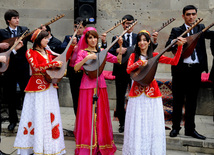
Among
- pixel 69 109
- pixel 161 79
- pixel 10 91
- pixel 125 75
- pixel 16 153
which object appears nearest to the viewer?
pixel 16 153

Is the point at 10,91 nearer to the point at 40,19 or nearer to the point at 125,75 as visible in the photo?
the point at 125,75

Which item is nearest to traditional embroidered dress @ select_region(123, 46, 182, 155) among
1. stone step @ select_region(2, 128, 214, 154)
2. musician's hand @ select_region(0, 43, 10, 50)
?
stone step @ select_region(2, 128, 214, 154)

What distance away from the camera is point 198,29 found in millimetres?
4164

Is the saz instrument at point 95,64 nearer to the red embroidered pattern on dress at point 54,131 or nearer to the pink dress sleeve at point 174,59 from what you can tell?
the pink dress sleeve at point 174,59

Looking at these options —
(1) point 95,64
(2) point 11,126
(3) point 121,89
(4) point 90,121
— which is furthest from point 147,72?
(2) point 11,126

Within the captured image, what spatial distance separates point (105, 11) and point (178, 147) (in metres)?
3.94

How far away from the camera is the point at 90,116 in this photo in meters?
3.76

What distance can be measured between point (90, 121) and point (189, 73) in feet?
5.69

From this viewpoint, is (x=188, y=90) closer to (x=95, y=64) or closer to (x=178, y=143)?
(x=178, y=143)

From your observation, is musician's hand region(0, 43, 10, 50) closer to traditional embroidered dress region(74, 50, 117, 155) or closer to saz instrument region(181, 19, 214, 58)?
traditional embroidered dress region(74, 50, 117, 155)

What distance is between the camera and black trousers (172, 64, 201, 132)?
4.19m

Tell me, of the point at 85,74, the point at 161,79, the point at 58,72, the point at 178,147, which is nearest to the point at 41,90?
the point at 58,72

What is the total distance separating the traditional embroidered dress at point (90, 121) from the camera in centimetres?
376

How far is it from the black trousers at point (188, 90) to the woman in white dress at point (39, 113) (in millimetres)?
1914
